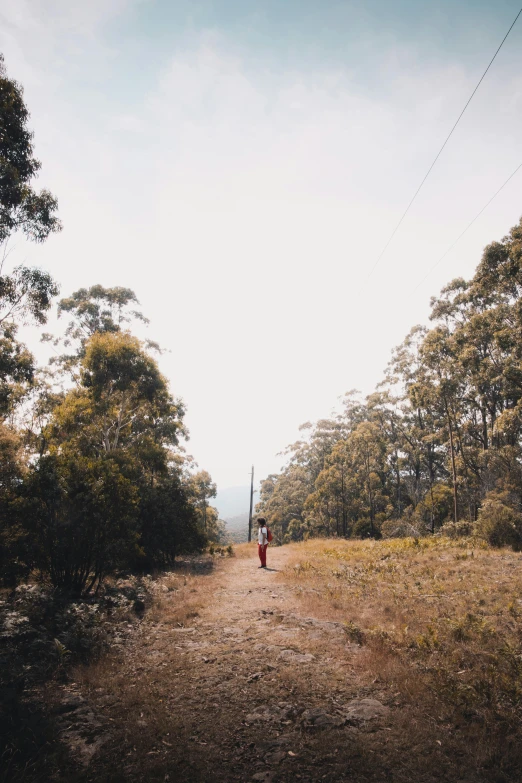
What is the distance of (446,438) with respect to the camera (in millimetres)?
27781

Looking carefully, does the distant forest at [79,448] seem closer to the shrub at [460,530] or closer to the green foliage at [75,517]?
the green foliage at [75,517]

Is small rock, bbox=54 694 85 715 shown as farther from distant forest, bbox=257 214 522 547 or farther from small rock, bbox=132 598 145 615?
distant forest, bbox=257 214 522 547

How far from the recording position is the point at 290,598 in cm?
846

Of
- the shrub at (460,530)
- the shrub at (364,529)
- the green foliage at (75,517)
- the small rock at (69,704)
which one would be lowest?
the shrub at (364,529)

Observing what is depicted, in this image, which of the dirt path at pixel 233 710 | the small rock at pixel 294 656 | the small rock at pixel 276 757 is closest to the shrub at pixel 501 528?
the dirt path at pixel 233 710

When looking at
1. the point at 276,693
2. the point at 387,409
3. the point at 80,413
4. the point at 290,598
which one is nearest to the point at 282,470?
the point at 387,409

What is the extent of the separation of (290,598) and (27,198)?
525 inches

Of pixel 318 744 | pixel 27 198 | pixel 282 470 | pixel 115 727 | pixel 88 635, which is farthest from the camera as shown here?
pixel 282 470

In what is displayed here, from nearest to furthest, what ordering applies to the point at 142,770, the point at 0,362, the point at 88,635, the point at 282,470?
1. the point at 142,770
2. the point at 88,635
3. the point at 0,362
4. the point at 282,470

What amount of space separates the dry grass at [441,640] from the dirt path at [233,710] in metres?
A: 0.39

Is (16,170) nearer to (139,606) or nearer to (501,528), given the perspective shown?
(139,606)

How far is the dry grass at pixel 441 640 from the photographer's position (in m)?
3.50

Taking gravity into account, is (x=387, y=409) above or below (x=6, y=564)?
above

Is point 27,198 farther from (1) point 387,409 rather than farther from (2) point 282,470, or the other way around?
(2) point 282,470
